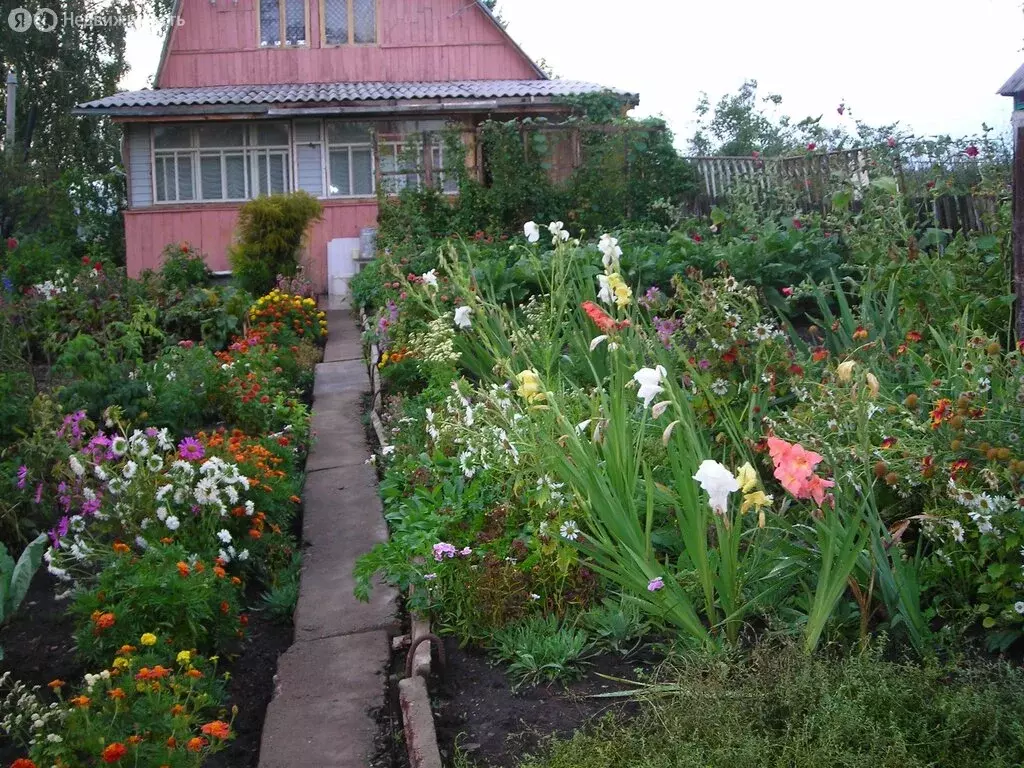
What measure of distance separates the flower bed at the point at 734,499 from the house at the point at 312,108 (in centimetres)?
1044

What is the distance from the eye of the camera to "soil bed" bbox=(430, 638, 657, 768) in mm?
3111

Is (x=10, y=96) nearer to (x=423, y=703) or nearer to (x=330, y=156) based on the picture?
(x=330, y=156)

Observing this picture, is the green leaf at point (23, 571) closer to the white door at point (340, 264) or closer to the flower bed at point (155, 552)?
the flower bed at point (155, 552)

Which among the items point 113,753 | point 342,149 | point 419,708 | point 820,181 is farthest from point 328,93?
point 113,753

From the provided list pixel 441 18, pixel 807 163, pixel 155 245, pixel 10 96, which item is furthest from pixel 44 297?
pixel 10 96

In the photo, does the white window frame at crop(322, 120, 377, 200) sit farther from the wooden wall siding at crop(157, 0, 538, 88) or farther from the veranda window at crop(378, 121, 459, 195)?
the wooden wall siding at crop(157, 0, 538, 88)

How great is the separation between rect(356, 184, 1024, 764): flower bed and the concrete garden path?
0.74 feet

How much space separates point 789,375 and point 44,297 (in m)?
8.37

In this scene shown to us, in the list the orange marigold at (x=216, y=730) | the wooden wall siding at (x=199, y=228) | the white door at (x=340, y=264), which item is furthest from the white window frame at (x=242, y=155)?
the orange marigold at (x=216, y=730)

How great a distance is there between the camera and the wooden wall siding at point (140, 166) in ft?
56.1

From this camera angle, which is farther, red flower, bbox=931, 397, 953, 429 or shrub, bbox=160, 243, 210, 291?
shrub, bbox=160, 243, 210, 291

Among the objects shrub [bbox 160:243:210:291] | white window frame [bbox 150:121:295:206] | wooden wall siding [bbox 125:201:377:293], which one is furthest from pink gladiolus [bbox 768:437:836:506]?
white window frame [bbox 150:121:295:206]

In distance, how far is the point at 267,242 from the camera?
1367cm

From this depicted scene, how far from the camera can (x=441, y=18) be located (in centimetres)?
1831
